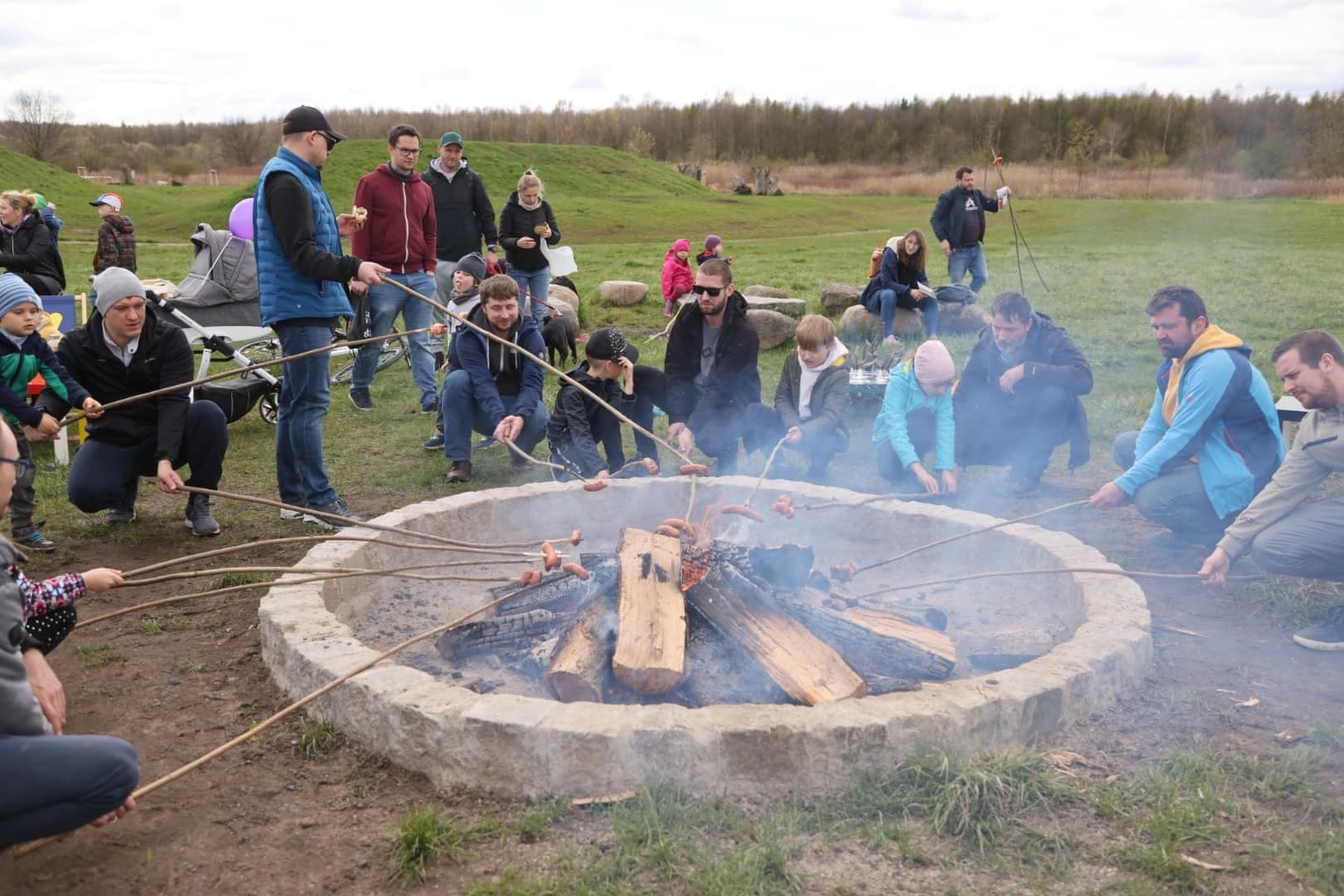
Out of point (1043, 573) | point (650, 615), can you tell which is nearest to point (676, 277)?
point (1043, 573)

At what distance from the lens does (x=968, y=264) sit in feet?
39.3

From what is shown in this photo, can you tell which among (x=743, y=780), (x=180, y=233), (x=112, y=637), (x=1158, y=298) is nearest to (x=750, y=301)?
(x=1158, y=298)

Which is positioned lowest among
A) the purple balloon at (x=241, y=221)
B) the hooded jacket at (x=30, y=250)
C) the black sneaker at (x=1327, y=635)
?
the black sneaker at (x=1327, y=635)

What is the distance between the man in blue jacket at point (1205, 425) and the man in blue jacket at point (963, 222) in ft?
22.6

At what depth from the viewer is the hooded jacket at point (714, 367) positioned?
20.2ft

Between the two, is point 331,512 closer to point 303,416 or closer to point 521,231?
point 303,416

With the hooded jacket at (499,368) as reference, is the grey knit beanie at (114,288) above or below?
above

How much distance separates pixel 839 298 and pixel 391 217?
6507mm

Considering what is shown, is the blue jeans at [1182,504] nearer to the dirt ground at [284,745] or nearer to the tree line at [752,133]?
the dirt ground at [284,745]

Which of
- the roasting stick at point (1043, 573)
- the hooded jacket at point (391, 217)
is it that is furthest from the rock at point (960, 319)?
the roasting stick at point (1043, 573)

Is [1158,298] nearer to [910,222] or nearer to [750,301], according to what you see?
[750,301]

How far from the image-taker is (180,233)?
79.6ft

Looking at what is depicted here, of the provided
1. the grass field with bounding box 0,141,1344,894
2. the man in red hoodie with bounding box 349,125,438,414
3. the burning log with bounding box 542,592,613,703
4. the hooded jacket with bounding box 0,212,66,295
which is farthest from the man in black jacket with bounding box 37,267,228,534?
the hooded jacket with bounding box 0,212,66,295

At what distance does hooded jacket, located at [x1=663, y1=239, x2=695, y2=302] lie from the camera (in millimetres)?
11805
